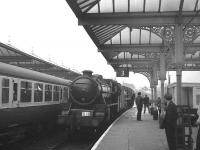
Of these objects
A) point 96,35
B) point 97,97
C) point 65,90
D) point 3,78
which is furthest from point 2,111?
point 96,35

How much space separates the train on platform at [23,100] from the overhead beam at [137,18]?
348 cm

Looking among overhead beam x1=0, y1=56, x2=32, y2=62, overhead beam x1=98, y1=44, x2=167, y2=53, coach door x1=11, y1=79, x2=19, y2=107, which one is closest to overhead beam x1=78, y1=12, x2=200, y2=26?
overhead beam x1=0, y1=56, x2=32, y2=62

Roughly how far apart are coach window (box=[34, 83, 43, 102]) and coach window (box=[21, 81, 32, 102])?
0.72 m

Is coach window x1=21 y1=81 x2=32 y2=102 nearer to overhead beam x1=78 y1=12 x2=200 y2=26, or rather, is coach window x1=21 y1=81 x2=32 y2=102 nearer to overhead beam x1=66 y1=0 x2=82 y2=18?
overhead beam x1=66 y1=0 x2=82 y2=18

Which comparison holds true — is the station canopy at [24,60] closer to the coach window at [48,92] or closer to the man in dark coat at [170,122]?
the coach window at [48,92]

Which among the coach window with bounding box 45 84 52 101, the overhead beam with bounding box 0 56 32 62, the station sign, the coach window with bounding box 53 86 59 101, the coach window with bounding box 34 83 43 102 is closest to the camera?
the overhead beam with bounding box 0 56 32 62

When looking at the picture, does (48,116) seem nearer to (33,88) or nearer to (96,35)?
(33,88)

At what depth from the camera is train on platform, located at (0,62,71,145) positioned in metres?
11.2

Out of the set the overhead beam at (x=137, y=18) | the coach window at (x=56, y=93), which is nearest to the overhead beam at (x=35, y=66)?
the coach window at (x=56, y=93)

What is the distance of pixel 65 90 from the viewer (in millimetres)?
20109

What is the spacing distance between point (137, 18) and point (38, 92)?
21.0 feet

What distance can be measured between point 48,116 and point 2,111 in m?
5.93

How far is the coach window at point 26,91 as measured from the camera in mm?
12797

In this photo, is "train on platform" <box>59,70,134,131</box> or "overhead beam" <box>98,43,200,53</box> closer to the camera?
"train on platform" <box>59,70,134,131</box>
